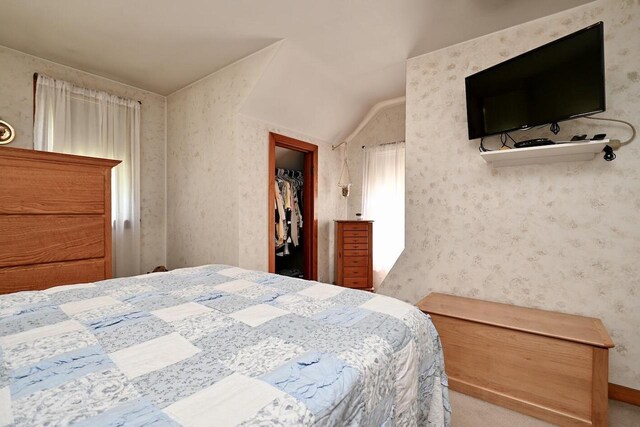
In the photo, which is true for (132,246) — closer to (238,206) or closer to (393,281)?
(238,206)

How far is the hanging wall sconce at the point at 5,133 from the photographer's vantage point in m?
2.35

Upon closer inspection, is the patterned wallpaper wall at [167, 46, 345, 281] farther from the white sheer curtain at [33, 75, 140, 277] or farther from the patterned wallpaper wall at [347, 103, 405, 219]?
the patterned wallpaper wall at [347, 103, 405, 219]

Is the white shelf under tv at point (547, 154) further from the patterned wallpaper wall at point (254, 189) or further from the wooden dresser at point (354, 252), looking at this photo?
the patterned wallpaper wall at point (254, 189)

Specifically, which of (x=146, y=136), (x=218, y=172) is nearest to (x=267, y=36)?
(x=218, y=172)

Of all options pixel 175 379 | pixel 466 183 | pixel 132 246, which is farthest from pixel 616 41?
pixel 132 246

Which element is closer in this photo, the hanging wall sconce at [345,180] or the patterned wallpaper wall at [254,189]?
the patterned wallpaper wall at [254,189]

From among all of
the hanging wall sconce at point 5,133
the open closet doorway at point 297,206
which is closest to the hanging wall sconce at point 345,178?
the open closet doorway at point 297,206

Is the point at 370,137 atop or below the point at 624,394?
atop

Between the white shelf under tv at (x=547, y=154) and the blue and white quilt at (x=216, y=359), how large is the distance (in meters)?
1.34

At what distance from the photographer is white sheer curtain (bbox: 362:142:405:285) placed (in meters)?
3.64

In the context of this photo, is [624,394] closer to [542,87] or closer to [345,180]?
[542,87]

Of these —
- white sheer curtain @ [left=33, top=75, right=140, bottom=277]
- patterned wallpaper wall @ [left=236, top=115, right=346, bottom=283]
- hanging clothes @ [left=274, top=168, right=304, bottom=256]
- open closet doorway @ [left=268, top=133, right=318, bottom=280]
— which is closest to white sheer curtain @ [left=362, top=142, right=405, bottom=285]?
open closet doorway @ [left=268, top=133, right=318, bottom=280]

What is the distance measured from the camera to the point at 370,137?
153 inches

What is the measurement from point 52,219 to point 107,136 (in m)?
1.31
